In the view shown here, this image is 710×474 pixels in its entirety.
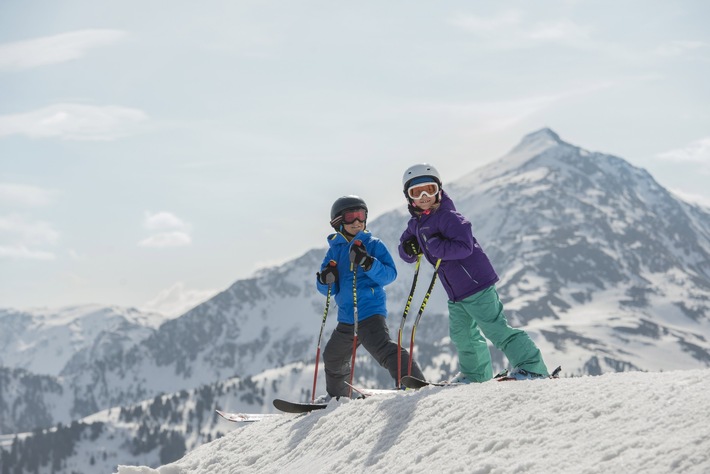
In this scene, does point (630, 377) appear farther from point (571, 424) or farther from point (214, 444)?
point (214, 444)

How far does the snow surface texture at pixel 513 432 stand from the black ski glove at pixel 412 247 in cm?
193

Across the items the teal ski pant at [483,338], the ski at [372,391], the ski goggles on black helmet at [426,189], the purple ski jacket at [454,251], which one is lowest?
the ski at [372,391]

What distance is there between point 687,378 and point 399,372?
409 cm

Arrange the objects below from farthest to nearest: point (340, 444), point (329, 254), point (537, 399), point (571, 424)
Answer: point (329, 254) → point (340, 444) → point (537, 399) → point (571, 424)

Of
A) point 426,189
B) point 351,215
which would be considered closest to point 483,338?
point 426,189

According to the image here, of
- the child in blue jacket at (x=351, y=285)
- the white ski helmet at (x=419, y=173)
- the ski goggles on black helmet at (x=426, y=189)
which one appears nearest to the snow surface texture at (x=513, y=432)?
the child in blue jacket at (x=351, y=285)

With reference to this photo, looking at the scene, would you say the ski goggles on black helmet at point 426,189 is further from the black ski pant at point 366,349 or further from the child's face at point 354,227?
the black ski pant at point 366,349

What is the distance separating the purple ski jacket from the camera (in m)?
7.69

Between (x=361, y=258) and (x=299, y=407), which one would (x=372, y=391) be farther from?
(x=361, y=258)

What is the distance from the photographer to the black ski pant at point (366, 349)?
873cm

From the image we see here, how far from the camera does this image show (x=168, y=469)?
786 centimetres

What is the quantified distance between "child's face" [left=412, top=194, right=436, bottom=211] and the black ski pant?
1.76m

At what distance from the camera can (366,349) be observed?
8.77 m

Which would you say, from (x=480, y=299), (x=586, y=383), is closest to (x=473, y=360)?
(x=480, y=299)
